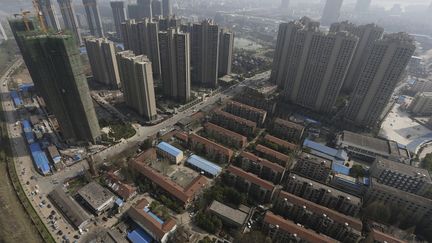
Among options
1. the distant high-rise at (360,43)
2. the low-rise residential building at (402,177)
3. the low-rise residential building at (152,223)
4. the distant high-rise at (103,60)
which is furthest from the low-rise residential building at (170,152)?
the distant high-rise at (360,43)

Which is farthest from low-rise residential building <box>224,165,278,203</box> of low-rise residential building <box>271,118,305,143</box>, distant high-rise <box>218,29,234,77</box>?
distant high-rise <box>218,29,234,77</box>

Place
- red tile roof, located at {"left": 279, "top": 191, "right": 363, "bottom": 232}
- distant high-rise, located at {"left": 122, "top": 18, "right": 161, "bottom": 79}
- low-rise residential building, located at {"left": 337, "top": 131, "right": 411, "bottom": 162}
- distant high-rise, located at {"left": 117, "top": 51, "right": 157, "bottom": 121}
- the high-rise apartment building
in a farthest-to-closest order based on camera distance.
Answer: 1. the high-rise apartment building
2. distant high-rise, located at {"left": 122, "top": 18, "right": 161, "bottom": 79}
3. distant high-rise, located at {"left": 117, "top": 51, "right": 157, "bottom": 121}
4. low-rise residential building, located at {"left": 337, "top": 131, "right": 411, "bottom": 162}
5. red tile roof, located at {"left": 279, "top": 191, "right": 363, "bottom": 232}

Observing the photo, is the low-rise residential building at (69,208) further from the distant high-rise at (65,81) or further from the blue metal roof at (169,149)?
the blue metal roof at (169,149)

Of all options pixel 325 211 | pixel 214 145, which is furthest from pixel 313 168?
pixel 214 145

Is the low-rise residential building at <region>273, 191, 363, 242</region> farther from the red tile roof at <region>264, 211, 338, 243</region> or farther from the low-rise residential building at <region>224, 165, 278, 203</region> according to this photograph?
the red tile roof at <region>264, 211, 338, 243</region>

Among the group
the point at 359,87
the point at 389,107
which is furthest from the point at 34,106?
the point at 389,107

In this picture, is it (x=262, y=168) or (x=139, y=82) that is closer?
(x=262, y=168)

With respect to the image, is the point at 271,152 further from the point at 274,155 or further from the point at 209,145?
the point at 209,145
